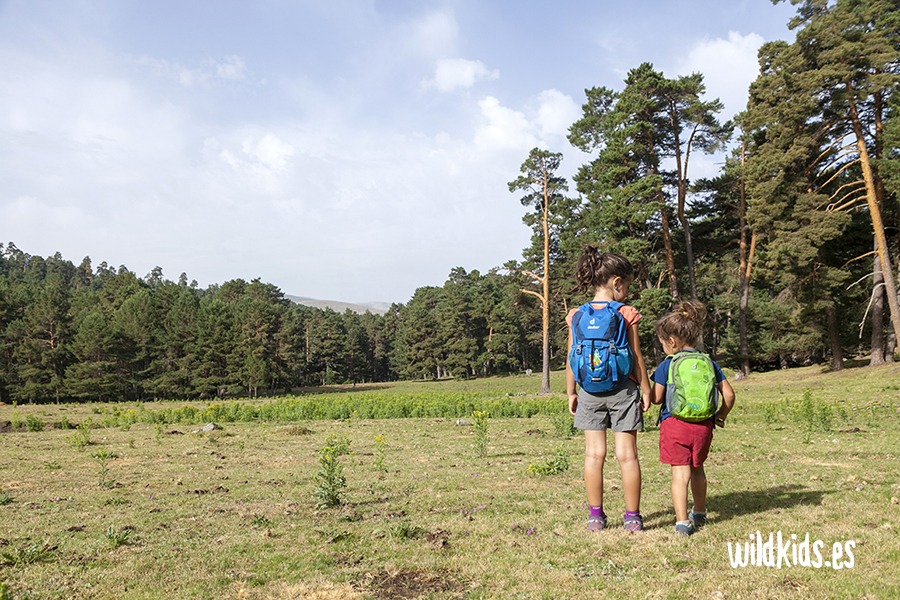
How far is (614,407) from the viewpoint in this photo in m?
4.18

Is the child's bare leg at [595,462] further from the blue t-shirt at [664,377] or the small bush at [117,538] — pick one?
the small bush at [117,538]

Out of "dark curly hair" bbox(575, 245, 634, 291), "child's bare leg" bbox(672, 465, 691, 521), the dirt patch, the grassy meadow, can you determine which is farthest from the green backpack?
the dirt patch

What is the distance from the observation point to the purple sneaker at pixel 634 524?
13.9 feet

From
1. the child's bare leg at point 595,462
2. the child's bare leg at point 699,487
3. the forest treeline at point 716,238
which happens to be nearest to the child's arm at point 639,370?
the child's bare leg at point 595,462

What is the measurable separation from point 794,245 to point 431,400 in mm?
17745

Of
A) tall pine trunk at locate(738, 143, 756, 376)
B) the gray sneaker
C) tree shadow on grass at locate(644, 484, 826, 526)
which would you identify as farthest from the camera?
tall pine trunk at locate(738, 143, 756, 376)

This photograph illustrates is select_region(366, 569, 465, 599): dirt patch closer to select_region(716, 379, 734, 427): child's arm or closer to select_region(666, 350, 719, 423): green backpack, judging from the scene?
select_region(666, 350, 719, 423): green backpack

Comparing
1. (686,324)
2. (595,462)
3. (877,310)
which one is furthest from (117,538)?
(877,310)

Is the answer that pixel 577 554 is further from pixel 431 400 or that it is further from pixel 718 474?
pixel 431 400

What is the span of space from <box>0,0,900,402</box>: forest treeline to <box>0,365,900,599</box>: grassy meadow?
17348 millimetres

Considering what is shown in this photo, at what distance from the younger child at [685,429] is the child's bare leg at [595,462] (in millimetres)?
453

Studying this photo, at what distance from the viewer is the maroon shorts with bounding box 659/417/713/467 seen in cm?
412

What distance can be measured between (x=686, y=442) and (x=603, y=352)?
3.15 feet

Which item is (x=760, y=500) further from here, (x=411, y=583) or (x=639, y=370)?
(x=411, y=583)
